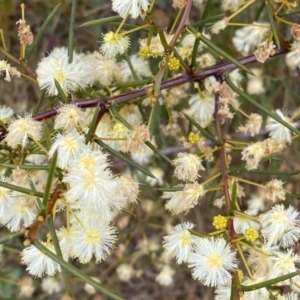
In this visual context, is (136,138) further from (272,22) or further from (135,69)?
(135,69)

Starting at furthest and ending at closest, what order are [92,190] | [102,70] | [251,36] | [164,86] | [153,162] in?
[153,162] < [251,36] < [102,70] < [164,86] < [92,190]

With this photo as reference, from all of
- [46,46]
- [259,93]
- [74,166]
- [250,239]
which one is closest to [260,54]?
[250,239]

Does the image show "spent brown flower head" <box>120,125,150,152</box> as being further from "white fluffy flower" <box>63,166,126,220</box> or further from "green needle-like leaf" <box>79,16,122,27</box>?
"green needle-like leaf" <box>79,16,122,27</box>

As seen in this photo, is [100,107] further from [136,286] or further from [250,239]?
[136,286]

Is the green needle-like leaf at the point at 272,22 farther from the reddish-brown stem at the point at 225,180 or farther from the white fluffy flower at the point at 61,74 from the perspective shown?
the white fluffy flower at the point at 61,74

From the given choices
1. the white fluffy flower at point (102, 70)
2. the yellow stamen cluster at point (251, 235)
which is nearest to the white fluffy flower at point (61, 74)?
the white fluffy flower at point (102, 70)

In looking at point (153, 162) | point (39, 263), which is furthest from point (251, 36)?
point (39, 263)
